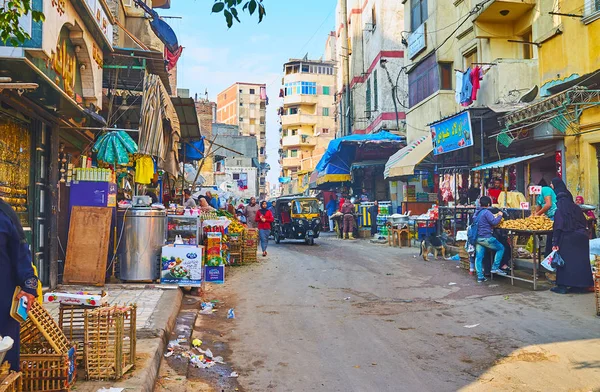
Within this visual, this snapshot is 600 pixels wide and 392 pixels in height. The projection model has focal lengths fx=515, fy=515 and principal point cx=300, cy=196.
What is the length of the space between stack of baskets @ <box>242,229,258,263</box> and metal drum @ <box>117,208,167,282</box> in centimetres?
558

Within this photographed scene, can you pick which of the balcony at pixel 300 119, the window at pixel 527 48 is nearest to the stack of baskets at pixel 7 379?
the window at pixel 527 48

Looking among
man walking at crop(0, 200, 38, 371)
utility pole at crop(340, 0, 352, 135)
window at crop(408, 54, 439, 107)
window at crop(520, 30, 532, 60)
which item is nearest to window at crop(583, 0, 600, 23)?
window at crop(520, 30, 532, 60)

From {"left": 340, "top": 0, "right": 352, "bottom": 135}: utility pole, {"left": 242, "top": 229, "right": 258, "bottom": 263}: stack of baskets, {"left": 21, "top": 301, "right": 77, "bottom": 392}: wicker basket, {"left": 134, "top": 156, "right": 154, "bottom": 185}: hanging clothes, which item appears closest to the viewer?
{"left": 21, "top": 301, "right": 77, "bottom": 392}: wicker basket

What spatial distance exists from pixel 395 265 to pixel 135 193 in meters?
7.32

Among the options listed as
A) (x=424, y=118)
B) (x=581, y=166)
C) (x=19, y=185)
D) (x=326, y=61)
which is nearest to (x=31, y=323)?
(x=19, y=185)

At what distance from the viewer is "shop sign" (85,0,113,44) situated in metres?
8.62

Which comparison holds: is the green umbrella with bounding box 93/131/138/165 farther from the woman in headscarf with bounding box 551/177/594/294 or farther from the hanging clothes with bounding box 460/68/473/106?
the hanging clothes with bounding box 460/68/473/106

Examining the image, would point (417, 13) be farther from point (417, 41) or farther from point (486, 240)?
point (486, 240)

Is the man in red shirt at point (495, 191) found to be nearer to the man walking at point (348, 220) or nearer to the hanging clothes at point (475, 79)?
the hanging clothes at point (475, 79)

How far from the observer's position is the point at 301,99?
253ft

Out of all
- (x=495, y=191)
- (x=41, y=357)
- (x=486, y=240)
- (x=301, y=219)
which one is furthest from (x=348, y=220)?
(x=41, y=357)

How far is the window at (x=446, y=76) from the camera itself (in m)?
21.2

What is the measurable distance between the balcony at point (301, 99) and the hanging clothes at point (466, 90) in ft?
197

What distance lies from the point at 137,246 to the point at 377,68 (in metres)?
25.4
